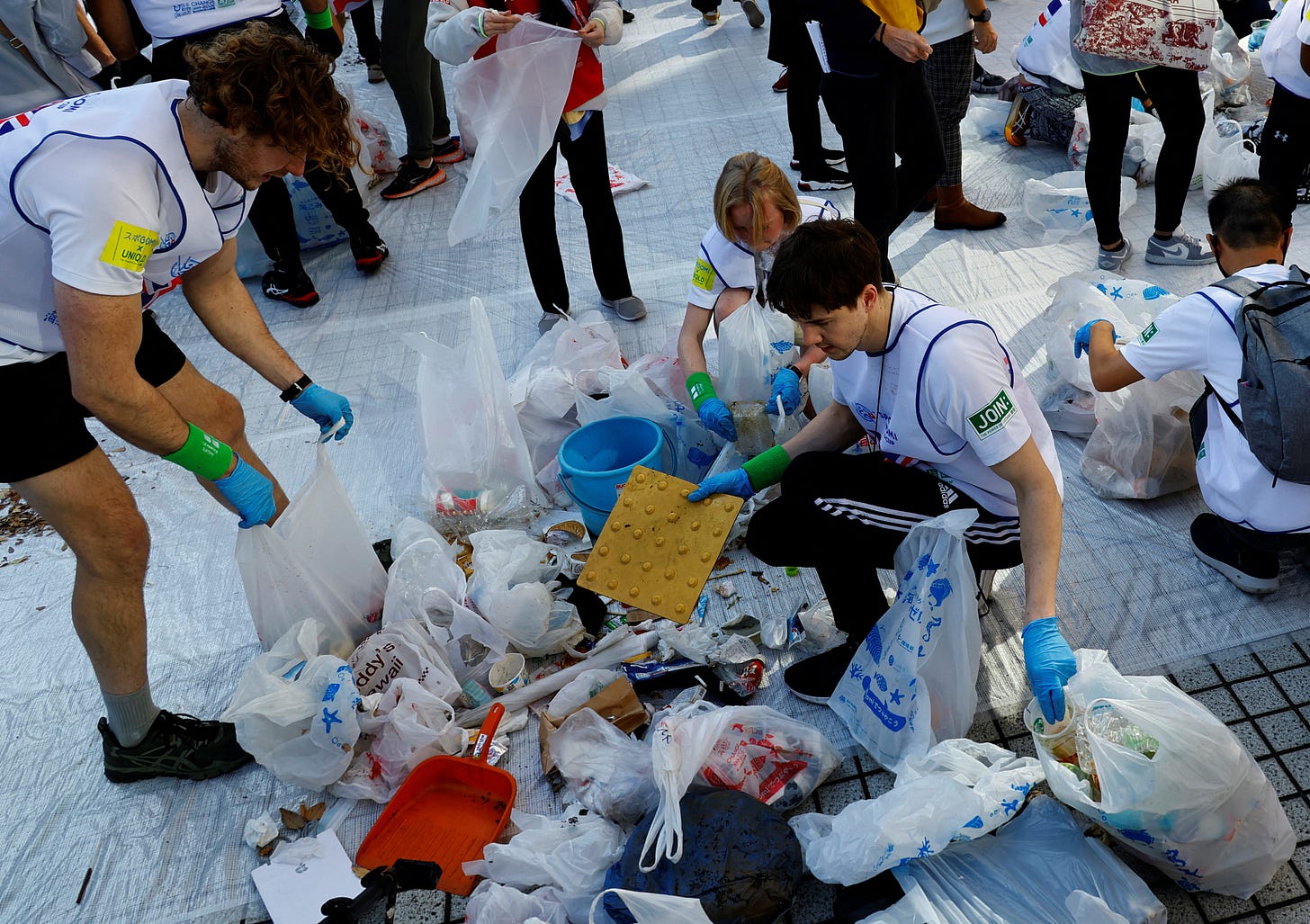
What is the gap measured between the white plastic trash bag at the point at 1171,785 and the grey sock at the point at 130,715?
1926 millimetres

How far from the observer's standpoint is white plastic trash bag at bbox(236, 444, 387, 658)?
2.23 meters

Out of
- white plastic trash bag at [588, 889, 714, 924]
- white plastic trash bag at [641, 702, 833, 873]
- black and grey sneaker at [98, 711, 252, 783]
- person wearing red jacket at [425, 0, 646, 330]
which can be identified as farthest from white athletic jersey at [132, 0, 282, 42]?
white plastic trash bag at [588, 889, 714, 924]

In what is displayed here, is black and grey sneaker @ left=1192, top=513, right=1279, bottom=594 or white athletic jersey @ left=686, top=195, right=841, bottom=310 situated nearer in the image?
black and grey sneaker @ left=1192, top=513, right=1279, bottom=594

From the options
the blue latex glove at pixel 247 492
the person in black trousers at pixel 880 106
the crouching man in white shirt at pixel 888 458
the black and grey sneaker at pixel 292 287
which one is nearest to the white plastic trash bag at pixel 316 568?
the blue latex glove at pixel 247 492

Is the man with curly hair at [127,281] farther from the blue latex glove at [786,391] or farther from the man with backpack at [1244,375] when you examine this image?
the man with backpack at [1244,375]

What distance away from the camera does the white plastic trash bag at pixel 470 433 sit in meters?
2.78

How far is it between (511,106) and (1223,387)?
7.46ft

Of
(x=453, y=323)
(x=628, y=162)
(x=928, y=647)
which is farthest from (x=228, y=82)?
(x=628, y=162)

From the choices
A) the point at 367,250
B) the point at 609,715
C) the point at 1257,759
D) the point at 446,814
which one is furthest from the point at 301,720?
the point at 367,250

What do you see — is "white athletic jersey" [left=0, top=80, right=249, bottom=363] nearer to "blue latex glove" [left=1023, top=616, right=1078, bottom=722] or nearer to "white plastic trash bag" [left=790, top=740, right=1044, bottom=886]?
"white plastic trash bag" [left=790, top=740, right=1044, bottom=886]

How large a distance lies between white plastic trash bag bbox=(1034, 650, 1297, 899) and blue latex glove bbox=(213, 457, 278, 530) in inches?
65.6

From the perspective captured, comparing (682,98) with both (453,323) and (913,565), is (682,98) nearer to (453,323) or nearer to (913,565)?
(453,323)

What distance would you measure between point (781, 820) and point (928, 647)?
0.43m

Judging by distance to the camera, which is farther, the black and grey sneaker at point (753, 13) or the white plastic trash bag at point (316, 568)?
the black and grey sneaker at point (753, 13)
